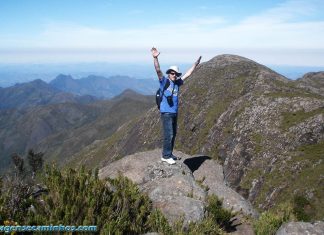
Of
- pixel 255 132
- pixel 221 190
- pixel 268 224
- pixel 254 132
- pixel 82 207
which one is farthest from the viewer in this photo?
pixel 254 132

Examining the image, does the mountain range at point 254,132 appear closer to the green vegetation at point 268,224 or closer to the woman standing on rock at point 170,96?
the woman standing on rock at point 170,96

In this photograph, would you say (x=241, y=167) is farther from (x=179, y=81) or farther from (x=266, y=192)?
(x=179, y=81)

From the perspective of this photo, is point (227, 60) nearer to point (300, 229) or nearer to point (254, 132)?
point (254, 132)

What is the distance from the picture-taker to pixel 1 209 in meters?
9.28

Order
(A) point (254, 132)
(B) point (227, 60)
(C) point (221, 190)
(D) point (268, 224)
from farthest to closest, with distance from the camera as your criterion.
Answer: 1. (B) point (227, 60)
2. (A) point (254, 132)
3. (C) point (221, 190)
4. (D) point (268, 224)

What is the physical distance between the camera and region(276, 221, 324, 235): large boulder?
11.7 meters

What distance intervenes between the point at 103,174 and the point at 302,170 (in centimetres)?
5139

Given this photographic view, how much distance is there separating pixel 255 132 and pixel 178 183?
2826 inches

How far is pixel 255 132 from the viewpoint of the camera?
8425 cm

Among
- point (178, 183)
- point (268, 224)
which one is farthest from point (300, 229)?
point (178, 183)

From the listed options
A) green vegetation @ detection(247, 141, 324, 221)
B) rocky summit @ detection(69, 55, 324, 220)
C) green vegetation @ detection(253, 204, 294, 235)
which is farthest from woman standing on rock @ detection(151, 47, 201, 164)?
green vegetation @ detection(247, 141, 324, 221)

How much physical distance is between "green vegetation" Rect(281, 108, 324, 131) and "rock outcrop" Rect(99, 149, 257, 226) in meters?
58.5

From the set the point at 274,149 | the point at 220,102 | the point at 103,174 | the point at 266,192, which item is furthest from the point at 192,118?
the point at 103,174

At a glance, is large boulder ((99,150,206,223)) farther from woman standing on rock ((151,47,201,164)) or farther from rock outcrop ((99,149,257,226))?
woman standing on rock ((151,47,201,164))
